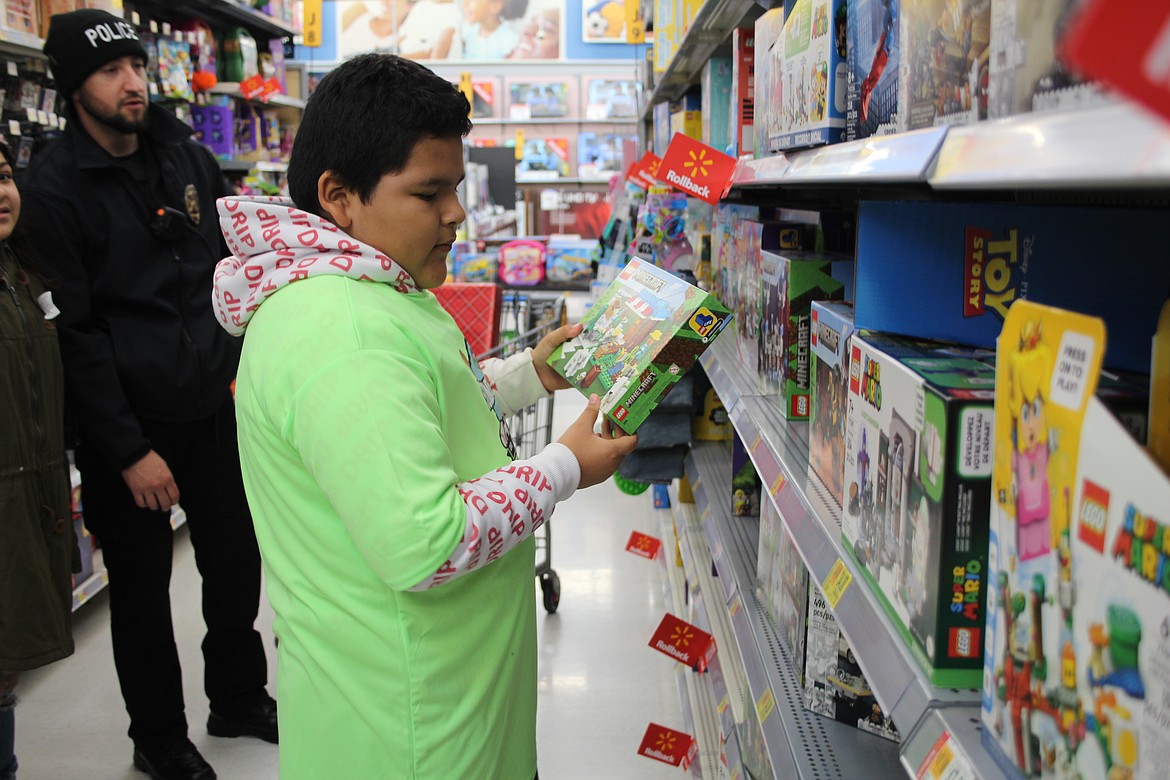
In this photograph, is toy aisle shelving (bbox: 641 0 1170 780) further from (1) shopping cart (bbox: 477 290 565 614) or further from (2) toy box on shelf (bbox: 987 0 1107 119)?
(1) shopping cart (bbox: 477 290 565 614)

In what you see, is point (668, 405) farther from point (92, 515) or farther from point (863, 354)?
point (863, 354)

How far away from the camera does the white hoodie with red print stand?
1168 mm

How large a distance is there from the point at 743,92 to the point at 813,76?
0.77 m

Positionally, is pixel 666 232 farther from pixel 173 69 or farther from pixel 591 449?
pixel 173 69

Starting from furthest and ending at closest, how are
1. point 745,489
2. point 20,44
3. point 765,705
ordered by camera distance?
point 20,44 → point 745,489 → point 765,705

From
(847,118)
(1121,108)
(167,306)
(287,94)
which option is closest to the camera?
(1121,108)

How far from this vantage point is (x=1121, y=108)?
471 millimetres

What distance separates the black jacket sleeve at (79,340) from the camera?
2.35m

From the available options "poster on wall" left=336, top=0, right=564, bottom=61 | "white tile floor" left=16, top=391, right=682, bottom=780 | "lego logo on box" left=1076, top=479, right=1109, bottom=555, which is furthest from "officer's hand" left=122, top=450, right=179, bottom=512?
"poster on wall" left=336, top=0, right=564, bottom=61

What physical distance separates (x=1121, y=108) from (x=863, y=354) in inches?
20.5

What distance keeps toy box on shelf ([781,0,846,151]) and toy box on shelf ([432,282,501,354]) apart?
7.14ft

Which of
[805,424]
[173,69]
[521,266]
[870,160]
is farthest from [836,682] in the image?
[521,266]

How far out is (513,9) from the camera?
9398 millimetres

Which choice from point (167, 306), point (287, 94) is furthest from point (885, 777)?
point (287, 94)
